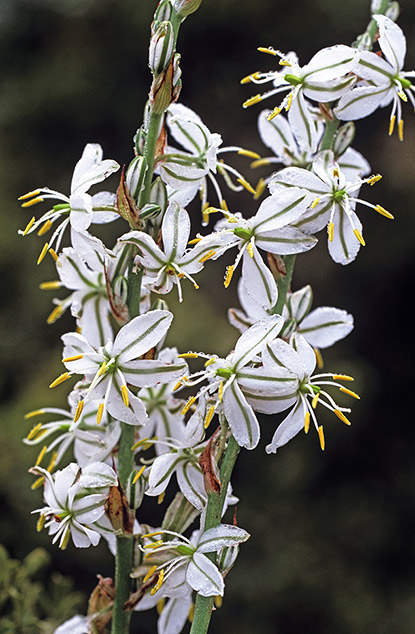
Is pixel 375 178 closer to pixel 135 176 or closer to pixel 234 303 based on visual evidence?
pixel 135 176

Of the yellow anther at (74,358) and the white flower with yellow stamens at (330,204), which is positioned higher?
the white flower with yellow stamens at (330,204)

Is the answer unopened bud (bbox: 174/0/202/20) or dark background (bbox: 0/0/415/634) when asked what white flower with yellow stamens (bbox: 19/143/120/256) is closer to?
unopened bud (bbox: 174/0/202/20)

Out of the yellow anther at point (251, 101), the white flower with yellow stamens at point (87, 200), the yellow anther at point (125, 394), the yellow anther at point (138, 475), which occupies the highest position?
the yellow anther at point (251, 101)

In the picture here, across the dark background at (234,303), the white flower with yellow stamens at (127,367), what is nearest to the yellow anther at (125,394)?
the white flower with yellow stamens at (127,367)

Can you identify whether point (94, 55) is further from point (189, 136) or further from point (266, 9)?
point (189, 136)

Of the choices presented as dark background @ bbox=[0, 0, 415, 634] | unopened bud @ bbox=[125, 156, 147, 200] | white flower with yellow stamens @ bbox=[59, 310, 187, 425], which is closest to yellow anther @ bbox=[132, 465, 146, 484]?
white flower with yellow stamens @ bbox=[59, 310, 187, 425]

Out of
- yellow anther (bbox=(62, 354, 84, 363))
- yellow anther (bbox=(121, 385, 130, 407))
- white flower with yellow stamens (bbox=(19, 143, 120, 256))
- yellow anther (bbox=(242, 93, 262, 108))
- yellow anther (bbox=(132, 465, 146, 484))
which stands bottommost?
yellow anther (bbox=(132, 465, 146, 484))

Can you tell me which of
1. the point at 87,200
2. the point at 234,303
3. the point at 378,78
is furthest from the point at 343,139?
the point at 234,303

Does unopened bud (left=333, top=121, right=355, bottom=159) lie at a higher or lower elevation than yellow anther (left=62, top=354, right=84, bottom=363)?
higher

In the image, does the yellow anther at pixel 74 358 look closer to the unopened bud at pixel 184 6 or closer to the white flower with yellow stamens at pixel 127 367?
the white flower with yellow stamens at pixel 127 367
